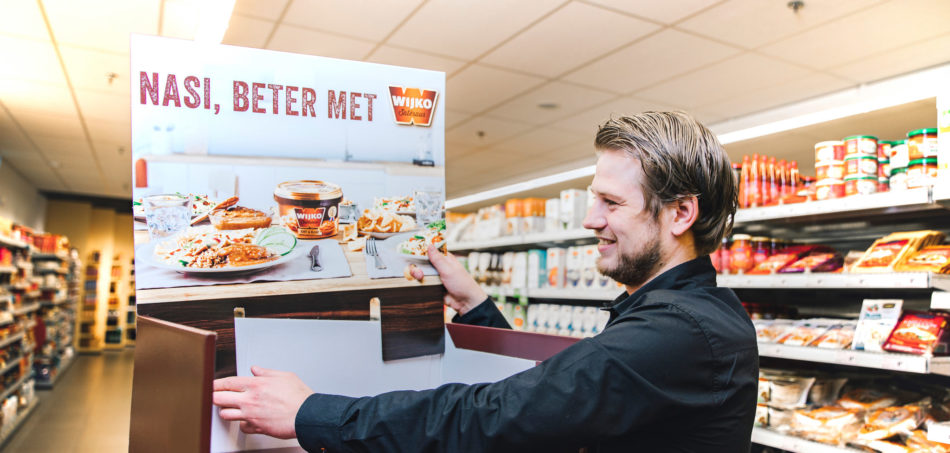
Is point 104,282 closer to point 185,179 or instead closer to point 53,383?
point 53,383

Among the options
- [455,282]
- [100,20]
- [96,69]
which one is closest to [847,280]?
[455,282]

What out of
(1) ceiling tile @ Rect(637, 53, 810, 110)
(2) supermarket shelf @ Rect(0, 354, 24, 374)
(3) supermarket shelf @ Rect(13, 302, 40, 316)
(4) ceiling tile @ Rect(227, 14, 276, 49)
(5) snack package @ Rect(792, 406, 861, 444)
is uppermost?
(4) ceiling tile @ Rect(227, 14, 276, 49)

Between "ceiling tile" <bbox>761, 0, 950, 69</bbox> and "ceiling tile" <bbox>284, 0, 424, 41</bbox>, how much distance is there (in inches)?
99.6

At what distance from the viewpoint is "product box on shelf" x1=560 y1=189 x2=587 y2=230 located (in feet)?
12.2

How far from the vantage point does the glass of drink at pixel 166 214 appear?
108cm

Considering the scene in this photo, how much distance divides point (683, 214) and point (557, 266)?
2736 mm

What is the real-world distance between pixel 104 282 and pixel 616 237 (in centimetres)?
1604

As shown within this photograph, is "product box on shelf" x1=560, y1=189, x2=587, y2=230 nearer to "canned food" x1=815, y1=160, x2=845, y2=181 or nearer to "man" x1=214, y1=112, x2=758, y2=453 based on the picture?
"canned food" x1=815, y1=160, x2=845, y2=181

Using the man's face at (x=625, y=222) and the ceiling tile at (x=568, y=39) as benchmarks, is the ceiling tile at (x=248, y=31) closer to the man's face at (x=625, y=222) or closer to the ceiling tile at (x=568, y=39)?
the ceiling tile at (x=568, y=39)

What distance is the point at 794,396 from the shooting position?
263cm

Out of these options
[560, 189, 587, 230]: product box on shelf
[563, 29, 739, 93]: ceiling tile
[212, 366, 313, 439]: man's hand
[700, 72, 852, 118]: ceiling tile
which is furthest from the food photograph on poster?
[700, 72, 852, 118]: ceiling tile

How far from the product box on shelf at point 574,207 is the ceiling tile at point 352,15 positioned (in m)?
1.47

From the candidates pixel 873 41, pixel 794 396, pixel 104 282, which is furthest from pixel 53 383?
pixel 873 41

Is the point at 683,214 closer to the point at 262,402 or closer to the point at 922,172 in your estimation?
the point at 262,402
